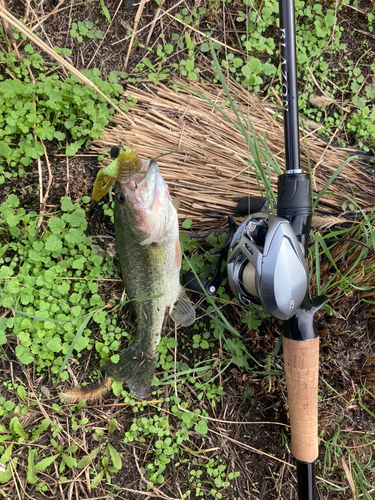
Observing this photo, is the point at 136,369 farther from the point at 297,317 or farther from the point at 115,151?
the point at 115,151

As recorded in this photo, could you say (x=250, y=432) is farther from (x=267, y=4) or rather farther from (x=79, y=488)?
(x=267, y=4)

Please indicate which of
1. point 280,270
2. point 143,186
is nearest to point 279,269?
point 280,270

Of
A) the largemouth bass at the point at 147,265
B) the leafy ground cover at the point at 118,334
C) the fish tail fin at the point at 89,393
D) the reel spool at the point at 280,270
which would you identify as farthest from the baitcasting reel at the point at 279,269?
the fish tail fin at the point at 89,393

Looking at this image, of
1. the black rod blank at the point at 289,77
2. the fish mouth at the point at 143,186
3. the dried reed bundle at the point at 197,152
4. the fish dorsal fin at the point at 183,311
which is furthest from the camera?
the dried reed bundle at the point at 197,152

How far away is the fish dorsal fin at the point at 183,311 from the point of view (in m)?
2.46

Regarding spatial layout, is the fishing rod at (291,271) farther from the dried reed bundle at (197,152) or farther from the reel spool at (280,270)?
the dried reed bundle at (197,152)

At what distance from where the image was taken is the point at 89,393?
2.55 meters

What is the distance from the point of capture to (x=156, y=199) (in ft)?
6.55

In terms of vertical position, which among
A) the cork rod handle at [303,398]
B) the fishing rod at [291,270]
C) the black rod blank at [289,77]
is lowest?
the cork rod handle at [303,398]

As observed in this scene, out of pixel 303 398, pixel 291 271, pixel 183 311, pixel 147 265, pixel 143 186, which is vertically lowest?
pixel 303 398

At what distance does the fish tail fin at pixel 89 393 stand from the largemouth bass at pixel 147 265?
119mm

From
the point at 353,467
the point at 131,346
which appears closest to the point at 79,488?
the point at 131,346

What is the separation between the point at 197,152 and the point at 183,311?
117 cm

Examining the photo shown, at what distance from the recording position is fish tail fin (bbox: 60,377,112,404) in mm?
2539
